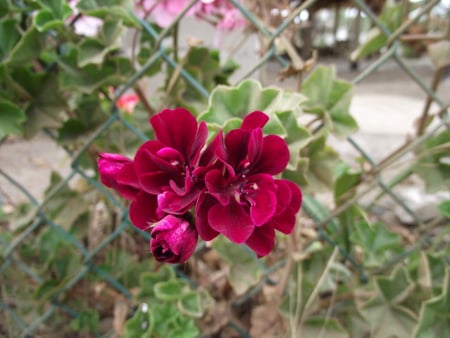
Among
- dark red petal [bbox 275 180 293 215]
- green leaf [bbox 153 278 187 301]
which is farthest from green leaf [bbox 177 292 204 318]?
dark red petal [bbox 275 180 293 215]

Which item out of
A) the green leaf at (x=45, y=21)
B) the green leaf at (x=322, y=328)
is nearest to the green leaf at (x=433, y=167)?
the green leaf at (x=322, y=328)

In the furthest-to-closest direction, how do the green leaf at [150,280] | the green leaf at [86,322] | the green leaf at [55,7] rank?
the green leaf at [86,322], the green leaf at [150,280], the green leaf at [55,7]

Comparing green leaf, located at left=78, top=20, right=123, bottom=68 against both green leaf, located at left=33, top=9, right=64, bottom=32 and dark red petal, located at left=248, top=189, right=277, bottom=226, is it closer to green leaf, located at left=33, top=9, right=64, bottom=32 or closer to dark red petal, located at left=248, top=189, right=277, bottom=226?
green leaf, located at left=33, top=9, right=64, bottom=32

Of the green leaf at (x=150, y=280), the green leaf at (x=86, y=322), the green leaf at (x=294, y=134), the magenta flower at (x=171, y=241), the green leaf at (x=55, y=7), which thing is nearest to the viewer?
the magenta flower at (x=171, y=241)

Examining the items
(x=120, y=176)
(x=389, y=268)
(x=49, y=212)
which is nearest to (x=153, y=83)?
(x=49, y=212)

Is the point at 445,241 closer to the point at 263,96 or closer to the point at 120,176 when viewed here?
the point at 263,96

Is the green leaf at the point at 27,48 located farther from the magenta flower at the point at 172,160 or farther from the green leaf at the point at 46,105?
the magenta flower at the point at 172,160
